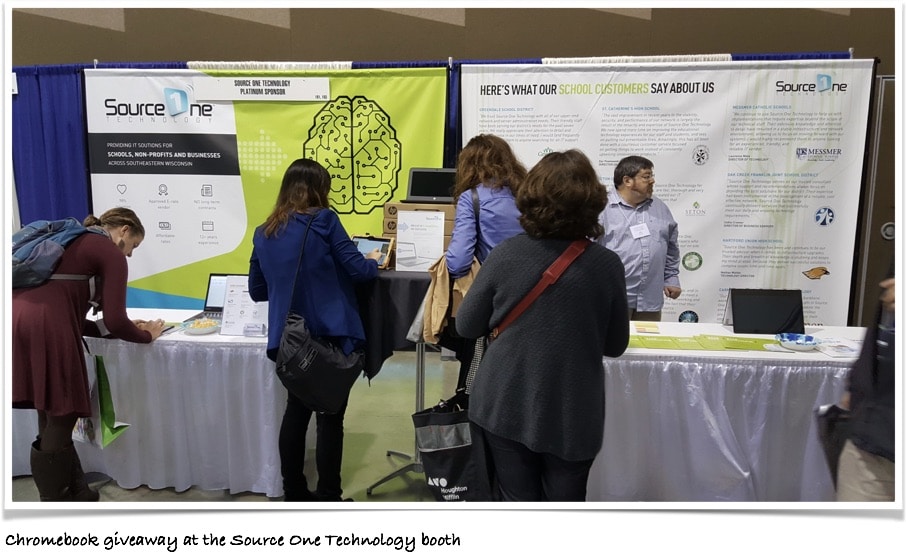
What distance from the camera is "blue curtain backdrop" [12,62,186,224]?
395cm

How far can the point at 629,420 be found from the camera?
2.06 m

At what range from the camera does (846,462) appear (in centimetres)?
151

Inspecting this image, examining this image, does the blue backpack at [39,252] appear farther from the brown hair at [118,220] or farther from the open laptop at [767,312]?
the open laptop at [767,312]

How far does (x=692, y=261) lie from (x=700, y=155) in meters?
0.68

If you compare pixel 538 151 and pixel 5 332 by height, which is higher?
pixel 538 151

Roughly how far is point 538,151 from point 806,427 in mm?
2269

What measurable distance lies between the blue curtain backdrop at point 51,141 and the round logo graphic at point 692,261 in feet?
11.9

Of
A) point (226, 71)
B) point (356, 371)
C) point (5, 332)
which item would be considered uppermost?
point (226, 71)

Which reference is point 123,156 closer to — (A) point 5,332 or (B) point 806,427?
(A) point 5,332

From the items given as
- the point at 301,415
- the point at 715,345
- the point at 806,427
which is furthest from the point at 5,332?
the point at 806,427

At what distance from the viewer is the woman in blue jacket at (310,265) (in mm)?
1833

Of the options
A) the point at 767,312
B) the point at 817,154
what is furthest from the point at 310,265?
the point at 817,154

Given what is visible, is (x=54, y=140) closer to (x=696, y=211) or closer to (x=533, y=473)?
(x=533, y=473)
